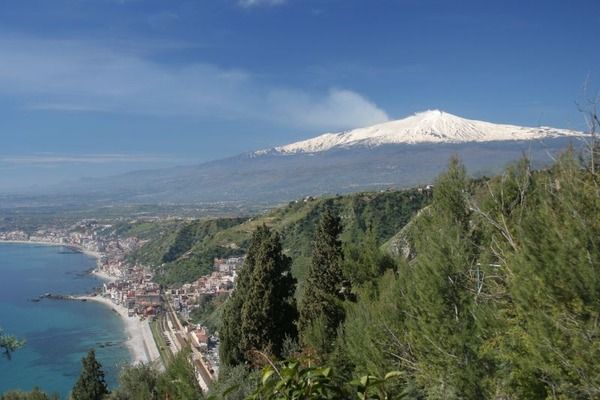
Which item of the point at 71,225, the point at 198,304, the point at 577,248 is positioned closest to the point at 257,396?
the point at 577,248

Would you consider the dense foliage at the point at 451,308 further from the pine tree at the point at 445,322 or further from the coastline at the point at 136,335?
the coastline at the point at 136,335

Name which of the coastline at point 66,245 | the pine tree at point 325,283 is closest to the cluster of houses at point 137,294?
the coastline at point 66,245

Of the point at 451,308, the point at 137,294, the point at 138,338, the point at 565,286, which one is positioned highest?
the point at 565,286

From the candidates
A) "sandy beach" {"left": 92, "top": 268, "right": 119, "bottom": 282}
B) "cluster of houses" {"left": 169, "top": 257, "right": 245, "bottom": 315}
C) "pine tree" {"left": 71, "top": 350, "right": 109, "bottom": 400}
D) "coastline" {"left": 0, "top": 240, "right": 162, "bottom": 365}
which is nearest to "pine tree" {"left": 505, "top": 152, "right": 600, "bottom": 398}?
"pine tree" {"left": 71, "top": 350, "right": 109, "bottom": 400}

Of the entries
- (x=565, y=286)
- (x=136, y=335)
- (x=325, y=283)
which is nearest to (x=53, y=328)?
(x=136, y=335)

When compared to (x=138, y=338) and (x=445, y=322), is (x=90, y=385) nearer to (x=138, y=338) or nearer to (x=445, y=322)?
(x=445, y=322)

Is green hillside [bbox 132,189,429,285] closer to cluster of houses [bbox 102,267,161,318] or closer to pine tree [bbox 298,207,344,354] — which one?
cluster of houses [bbox 102,267,161,318]

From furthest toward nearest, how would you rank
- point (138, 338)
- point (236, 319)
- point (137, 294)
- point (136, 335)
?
point (137, 294), point (136, 335), point (138, 338), point (236, 319)
